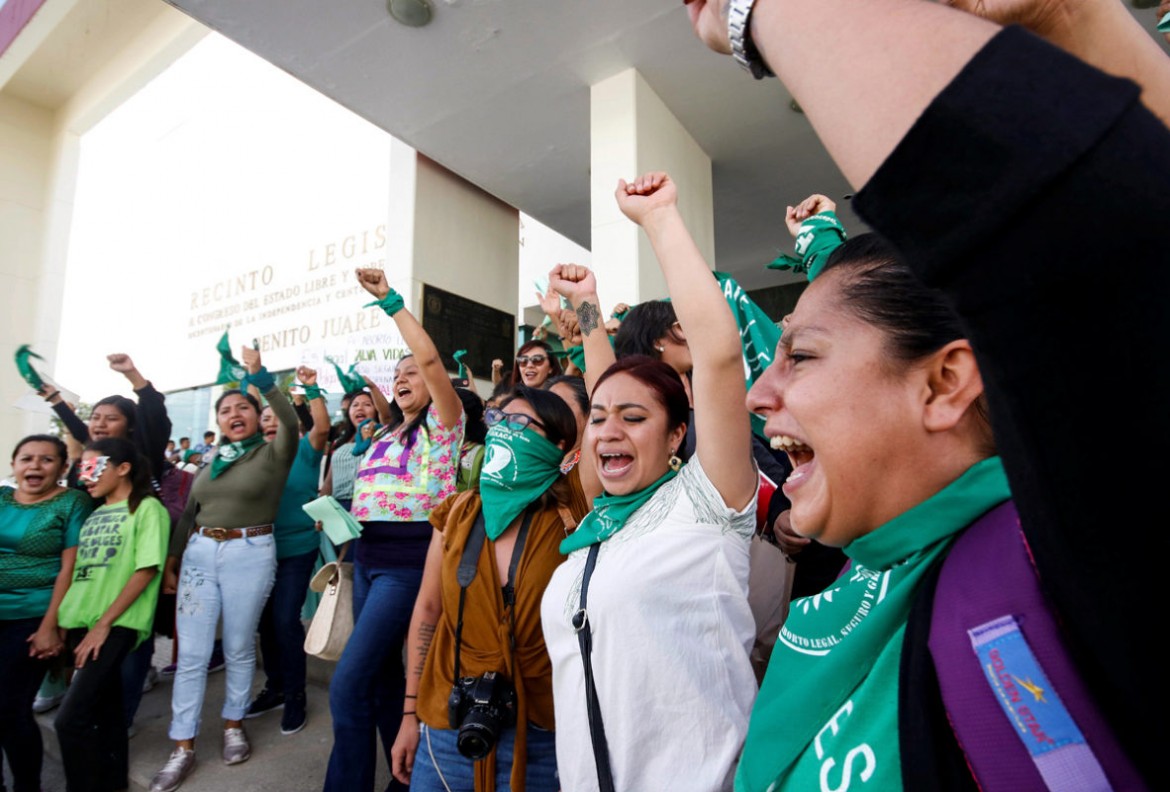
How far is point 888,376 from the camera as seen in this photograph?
2.47ft

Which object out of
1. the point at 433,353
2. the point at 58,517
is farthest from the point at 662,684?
the point at 58,517

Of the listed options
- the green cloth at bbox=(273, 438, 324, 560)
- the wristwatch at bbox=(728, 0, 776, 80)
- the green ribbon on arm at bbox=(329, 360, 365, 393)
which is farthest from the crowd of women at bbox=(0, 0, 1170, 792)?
the green ribbon on arm at bbox=(329, 360, 365, 393)

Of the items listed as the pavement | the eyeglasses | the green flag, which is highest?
the green flag

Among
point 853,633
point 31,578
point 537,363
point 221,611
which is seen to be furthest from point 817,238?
point 31,578

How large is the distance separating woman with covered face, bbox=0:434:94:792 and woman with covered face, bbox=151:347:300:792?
0.57 metres

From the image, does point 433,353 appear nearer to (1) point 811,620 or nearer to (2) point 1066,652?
(1) point 811,620

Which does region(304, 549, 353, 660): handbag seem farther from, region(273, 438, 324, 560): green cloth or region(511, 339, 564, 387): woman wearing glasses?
region(511, 339, 564, 387): woman wearing glasses

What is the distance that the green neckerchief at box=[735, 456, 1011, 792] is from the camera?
26.5 inches

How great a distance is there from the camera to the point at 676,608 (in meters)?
1.36

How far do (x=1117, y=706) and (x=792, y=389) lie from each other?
0.46 meters

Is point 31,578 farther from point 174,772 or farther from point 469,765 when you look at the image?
point 469,765

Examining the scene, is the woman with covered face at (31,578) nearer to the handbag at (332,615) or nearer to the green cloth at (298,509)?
the green cloth at (298,509)

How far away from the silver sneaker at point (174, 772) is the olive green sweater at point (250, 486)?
1.16 meters

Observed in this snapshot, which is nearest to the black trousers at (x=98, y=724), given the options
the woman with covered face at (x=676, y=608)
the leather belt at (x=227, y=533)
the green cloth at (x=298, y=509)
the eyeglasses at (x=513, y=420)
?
the leather belt at (x=227, y=533)
